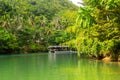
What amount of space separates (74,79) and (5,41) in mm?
51357

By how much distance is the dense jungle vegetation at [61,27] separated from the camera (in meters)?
31.8

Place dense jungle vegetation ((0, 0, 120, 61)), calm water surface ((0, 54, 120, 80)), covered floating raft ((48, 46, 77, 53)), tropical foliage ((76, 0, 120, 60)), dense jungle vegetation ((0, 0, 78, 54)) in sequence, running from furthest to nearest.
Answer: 1. covered floating raft ((48, 46, 77, 53))
2. dense jungle vegetation ((0, 0, 78, 54))
3. dense jungle vegetation ((0, 0, 120, 61))
4. tropical foliage ((76, 0, 120, 60))
5. calm water surface ((0, 54, 120, 80))

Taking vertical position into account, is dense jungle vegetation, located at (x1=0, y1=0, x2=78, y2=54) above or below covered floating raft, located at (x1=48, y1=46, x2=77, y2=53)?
above

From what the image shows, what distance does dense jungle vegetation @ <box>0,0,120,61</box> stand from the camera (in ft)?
104

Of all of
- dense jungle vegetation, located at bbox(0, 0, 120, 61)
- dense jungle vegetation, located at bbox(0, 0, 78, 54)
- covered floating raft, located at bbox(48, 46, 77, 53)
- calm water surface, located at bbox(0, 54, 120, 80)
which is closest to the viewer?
calm water surface, located at bbox(0, 54, 120, 80)

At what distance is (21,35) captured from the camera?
248 ft

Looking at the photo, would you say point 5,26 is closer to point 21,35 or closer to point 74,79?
point 21,35

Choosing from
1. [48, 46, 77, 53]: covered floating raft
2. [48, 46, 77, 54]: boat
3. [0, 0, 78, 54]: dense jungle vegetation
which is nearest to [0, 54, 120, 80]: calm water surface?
[0, 0, 78, 54]: dense jungle vegetation

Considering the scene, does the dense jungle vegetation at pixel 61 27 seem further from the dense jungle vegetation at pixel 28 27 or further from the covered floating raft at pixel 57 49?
the covered floating raft at pixel 57 49

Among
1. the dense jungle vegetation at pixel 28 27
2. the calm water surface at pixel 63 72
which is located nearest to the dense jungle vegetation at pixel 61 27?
the dense jungle vegetation at pixel 28 27

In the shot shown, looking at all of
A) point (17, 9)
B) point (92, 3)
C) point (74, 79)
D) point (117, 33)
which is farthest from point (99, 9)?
point (17, 9)

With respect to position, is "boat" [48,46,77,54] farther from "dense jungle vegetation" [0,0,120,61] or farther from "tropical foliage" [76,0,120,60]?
"tropical foliage" [76,0,120,60]

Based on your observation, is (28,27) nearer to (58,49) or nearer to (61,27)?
(61,27)

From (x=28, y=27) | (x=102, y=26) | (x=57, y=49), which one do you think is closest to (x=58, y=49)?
(x=57, y=49)
